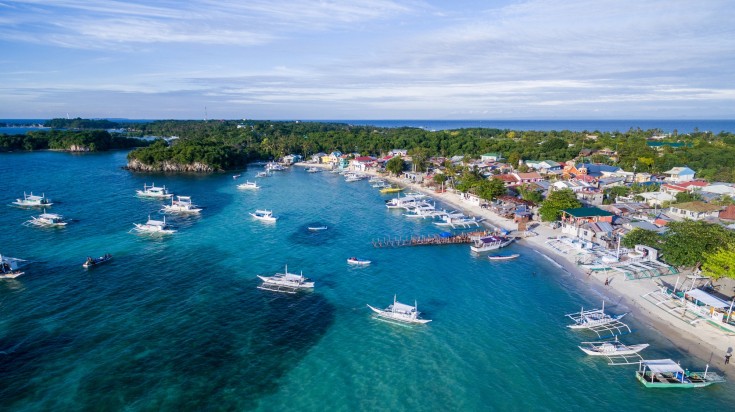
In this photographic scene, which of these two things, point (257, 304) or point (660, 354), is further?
point (257, 304)

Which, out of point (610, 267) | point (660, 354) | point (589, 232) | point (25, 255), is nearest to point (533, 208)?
point (589, 232)

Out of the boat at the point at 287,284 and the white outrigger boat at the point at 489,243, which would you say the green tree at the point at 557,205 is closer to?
the white outrigger boat at the point at 489,243

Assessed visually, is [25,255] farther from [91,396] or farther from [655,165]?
[655,165]

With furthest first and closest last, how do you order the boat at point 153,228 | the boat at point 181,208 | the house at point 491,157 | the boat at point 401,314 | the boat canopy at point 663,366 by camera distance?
the house at point 491,157, the boat at point 181,208, the boat at point 153,228, the boat at point 401,314, the boat canopy at point 663,366

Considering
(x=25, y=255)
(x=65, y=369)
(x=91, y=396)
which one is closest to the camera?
(x=91, y=396)

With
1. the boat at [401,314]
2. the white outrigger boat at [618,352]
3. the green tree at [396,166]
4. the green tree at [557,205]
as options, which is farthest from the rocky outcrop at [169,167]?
the white outrigger boat at [618,352]

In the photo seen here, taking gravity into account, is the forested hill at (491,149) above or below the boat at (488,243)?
above

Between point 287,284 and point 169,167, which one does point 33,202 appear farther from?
point 287,284
